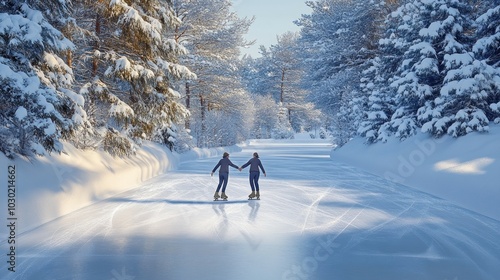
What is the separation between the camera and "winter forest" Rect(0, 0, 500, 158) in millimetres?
9320

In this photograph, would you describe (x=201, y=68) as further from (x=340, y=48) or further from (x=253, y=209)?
(x=253, y=209)

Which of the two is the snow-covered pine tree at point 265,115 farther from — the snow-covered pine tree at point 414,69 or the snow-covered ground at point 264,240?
the snow-covered ground at point 264,240

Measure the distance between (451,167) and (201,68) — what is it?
80.2ft

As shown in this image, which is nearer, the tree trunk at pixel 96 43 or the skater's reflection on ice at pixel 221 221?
the skater's reflection on ice at pixel 221 221

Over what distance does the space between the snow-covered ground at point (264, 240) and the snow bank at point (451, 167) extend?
613 mm

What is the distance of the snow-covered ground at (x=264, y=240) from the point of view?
5865 mm

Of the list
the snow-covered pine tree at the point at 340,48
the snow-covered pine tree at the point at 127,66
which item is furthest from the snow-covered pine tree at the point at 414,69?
the snow-covered pine tree at the point at 127,66

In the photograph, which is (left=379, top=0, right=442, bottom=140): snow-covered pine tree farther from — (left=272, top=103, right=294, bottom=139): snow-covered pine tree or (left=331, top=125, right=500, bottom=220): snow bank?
(left=272, top=103, right=294, bottom=139): snow-covered pine tree

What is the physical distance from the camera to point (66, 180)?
36.1 ft

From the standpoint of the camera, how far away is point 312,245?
7.31 m

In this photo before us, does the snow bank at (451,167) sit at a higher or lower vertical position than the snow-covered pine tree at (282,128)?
lower

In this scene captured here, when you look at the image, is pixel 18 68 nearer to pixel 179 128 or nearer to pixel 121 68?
pixel 121 68

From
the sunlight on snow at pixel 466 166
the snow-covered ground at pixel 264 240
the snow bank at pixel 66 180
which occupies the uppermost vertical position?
the snow bank at pixel 66 180

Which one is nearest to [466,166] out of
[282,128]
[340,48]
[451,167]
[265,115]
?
[451,167]
